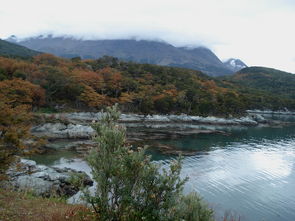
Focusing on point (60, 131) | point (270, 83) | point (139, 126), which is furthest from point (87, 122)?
point (270, 83)

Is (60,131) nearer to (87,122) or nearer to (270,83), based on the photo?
(87,122)

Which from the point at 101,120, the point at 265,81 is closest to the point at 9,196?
the point at 101,120

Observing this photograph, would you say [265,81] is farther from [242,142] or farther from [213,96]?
[242,142]

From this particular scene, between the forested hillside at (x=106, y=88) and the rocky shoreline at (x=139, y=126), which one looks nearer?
the rocky shoreline at (x=139, y=126)

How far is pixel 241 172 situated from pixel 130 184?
1119 inches

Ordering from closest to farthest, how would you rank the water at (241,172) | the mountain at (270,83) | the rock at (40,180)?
the rock at (40,180) → the water at (241,172) → the mountain at (270,83)

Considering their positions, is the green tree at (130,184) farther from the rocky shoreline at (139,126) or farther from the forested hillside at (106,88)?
the forested hillside at (106,88)

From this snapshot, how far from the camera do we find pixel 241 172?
A: 99.5ft

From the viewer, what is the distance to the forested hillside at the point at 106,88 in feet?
165

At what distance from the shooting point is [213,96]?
80312 mm

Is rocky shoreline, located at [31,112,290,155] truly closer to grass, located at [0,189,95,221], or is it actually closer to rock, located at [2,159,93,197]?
rock, located at [2,159,93,197]

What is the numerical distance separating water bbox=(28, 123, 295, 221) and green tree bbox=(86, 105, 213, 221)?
14637mm

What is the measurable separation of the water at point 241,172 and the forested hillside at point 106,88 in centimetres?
2017

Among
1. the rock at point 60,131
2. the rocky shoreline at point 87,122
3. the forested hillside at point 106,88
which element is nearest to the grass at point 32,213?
the rocky shoreline at point 87,122
